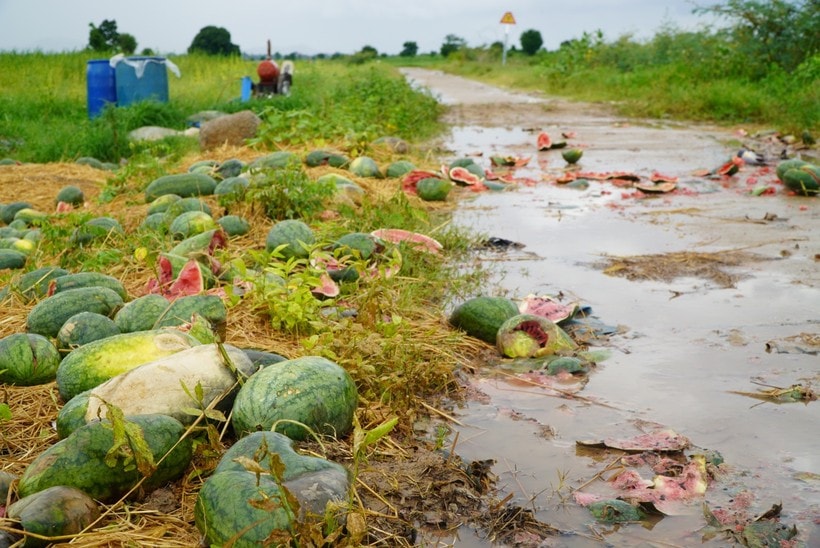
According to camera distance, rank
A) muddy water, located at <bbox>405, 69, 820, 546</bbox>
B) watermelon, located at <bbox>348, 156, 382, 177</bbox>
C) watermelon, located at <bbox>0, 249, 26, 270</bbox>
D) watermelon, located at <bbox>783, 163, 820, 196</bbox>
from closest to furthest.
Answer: muddy water, located at <bbox>405, 69, 820, 546</bbox>
watermelon, located at <bbox>0, 249, 26, 270</bbox>
watermelon, located at <bbox>783, 163, 820, 196</bbox>
watermelon, located at <bbox>348, 156, 382, 177</bbox>

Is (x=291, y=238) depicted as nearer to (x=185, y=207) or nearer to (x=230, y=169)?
(x=185, y=207)

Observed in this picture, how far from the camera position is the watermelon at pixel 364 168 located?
8102 mm

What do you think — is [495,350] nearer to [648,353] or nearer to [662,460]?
[648,353]

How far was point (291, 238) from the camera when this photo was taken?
4.89 meters

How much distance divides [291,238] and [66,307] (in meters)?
1.46

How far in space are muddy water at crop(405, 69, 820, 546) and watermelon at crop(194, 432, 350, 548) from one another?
0.41m

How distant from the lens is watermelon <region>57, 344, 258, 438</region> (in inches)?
108

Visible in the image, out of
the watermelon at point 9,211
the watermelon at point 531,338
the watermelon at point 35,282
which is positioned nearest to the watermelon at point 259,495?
the watermelon at point 531,338

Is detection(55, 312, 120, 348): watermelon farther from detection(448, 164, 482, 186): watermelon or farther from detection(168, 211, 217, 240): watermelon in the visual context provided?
detection(448, 164, 482, 186): watermelon

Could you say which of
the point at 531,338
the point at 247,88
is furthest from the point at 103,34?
the point at 531,338

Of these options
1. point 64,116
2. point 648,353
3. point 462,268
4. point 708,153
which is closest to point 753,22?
point 708,153

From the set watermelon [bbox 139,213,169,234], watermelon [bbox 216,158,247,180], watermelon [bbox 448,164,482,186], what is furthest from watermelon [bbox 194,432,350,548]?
watermelon [bbox 448,164,482,186]

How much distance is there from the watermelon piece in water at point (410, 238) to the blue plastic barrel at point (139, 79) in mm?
10528

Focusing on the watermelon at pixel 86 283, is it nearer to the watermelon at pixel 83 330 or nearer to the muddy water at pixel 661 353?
the watermelon at pixel 83 330
